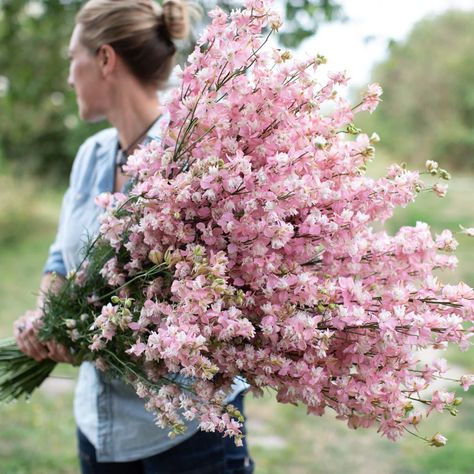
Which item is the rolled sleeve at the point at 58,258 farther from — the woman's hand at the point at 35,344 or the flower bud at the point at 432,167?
the flower bud at the point at 432,167

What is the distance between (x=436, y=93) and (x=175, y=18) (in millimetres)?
13754

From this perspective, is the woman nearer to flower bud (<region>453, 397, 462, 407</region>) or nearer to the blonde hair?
the blonde hair

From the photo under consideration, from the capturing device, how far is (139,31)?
78.5 inches

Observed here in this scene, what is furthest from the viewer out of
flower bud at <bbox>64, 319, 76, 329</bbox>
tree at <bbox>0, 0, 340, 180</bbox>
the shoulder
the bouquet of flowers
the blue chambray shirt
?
tree at <bbox>0, 0, 340, 180</bbox>

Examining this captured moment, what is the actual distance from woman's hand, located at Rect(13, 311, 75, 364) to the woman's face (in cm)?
62

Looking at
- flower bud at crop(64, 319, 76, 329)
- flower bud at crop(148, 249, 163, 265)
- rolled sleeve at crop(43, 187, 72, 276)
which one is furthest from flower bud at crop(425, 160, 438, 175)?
rolled sleeve at crop(43, 187, 72, 276)

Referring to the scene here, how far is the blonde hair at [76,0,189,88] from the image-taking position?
77.5 inches

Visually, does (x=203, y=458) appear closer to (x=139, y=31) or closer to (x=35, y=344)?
(x=35, y=344)

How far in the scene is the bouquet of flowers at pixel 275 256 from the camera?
1.25 meters

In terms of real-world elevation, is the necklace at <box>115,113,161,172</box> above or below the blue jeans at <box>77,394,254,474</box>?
above

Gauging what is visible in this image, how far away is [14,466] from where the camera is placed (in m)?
3.71

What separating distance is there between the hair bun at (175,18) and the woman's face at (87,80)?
237 millimetres

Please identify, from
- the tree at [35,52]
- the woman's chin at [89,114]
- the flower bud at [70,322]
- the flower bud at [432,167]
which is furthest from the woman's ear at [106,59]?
the tree at [35,52]

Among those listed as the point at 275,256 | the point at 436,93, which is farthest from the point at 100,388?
the point at 436,93
